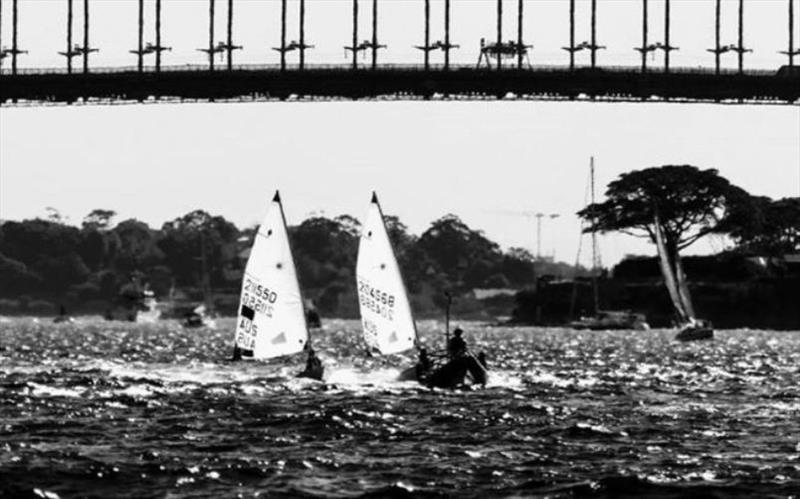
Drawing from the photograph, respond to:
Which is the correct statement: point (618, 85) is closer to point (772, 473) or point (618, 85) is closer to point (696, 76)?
point (696, 76)

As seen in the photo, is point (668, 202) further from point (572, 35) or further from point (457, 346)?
point (457, 346)

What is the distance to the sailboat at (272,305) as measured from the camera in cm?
5328

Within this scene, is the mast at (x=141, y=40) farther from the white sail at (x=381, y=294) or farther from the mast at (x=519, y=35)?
the white sail at (x=381, y=294)

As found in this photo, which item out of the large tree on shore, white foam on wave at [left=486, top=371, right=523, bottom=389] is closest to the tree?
the large tree on shore

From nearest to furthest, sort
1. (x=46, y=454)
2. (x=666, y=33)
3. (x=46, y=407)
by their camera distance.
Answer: (x=46, y=454) → (x=46, y=407) → (x=666, y=33)

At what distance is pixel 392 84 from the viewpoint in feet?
368

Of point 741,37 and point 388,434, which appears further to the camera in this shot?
point 741,37

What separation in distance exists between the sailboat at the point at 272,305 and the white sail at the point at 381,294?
5.75ft

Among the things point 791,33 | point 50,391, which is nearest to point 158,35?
point 791,33

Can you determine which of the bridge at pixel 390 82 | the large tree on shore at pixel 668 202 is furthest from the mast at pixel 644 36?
the large tree on shore at pixel 668 202

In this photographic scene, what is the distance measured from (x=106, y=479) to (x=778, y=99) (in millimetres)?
89392

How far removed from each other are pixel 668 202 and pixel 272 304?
116259mm

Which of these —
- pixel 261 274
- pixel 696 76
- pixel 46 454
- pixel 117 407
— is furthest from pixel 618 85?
pixel 46 454

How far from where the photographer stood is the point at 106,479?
2966cm
